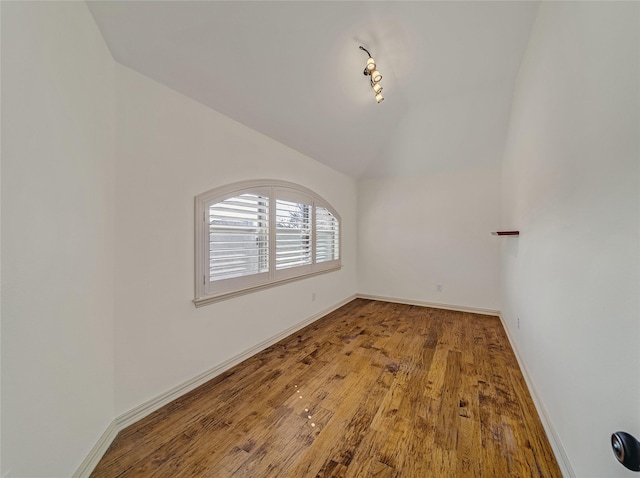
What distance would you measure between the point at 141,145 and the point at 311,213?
2.13 m

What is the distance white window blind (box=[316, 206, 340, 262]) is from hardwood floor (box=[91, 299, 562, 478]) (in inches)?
60.0

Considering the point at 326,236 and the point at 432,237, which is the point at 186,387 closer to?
the point at 326,236

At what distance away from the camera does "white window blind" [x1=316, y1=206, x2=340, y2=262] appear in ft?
12.2

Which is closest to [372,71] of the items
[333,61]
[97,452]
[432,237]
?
[333,61]

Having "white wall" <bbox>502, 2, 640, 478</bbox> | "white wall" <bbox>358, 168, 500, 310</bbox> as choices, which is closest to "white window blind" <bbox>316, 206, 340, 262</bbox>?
"white wall" <bbox>358, 168, 500, 310</bbox>

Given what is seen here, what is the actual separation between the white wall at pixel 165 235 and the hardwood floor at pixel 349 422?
0.30m

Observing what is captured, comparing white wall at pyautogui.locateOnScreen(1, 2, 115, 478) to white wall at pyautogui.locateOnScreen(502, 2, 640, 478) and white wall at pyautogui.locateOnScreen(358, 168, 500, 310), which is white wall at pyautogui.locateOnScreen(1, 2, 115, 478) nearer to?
white wall at pyautogui.locateOnScreen(502, 2, 640, 478)

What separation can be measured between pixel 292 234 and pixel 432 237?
2.56 metres

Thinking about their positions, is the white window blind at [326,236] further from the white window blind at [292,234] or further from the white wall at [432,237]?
the white wall at [432,237]

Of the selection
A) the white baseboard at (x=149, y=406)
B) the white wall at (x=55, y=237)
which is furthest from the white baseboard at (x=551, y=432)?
the white wall at (x=55, y=237)

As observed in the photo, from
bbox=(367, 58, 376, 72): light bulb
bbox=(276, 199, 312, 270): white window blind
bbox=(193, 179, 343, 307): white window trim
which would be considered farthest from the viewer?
bbox=(276, 199, 312, 270): white window blind

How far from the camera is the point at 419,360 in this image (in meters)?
2.44

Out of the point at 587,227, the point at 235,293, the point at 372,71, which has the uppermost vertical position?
the point at 372,71

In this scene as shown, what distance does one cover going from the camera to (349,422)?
1.62 metres
